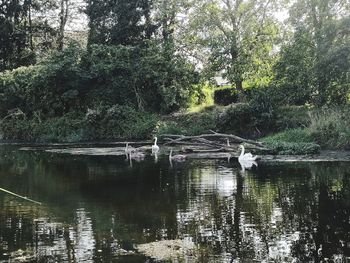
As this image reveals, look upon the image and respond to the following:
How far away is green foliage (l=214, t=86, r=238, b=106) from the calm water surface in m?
21.8

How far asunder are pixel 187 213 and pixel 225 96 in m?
31.2

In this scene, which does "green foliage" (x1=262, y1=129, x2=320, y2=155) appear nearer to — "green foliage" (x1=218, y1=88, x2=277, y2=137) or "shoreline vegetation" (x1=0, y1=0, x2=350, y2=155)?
"shoreline vegetation" (x1=0, y1=0, x2=350, y2=155)

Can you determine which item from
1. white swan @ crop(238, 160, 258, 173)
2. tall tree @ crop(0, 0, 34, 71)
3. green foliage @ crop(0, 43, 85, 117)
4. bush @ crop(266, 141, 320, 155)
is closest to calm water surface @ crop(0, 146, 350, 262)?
white swan @ crop(238, 160, 258, 173)

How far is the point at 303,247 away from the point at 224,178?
8575 mm

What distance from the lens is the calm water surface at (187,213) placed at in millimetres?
9391

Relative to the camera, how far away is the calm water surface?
939cm

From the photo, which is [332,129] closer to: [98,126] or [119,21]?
[98,126]

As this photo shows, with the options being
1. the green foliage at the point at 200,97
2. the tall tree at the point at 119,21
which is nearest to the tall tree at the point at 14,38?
the tall tree at the point at 119,21

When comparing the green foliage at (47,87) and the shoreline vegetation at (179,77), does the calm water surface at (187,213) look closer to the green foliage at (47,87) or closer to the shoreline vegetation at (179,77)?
the shoreline vegetation at (179,77)

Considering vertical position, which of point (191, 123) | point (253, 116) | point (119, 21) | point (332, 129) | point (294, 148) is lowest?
point (294, 148)

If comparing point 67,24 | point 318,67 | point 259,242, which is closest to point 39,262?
point 259,242

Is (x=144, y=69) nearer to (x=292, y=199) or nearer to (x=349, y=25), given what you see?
(x=349, y=25)

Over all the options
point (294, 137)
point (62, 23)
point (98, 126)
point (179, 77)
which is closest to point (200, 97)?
point (179, 77)

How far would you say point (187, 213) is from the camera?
488 inches
